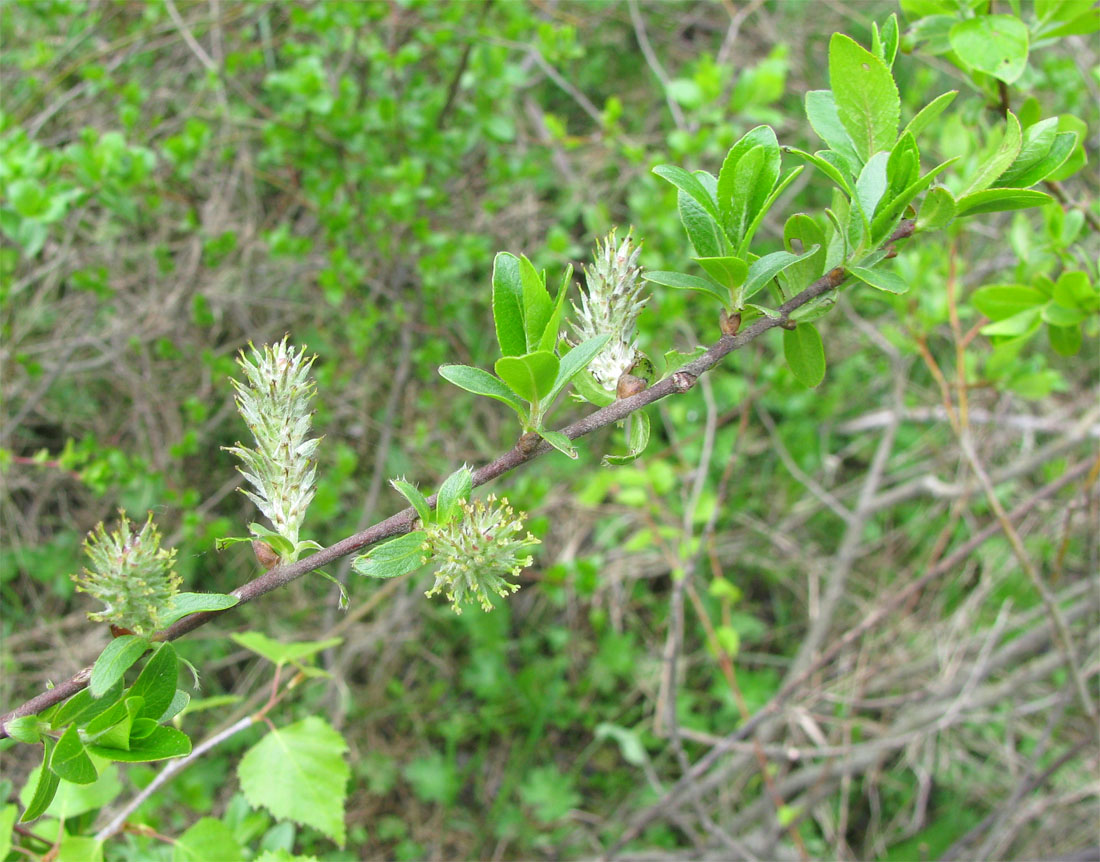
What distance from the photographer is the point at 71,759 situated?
745 millimetres

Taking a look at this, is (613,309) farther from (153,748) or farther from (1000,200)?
(153,748)

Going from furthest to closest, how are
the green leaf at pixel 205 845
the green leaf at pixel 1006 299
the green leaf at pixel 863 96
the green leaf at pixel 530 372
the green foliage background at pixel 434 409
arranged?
the green foliage background at pixel 434 409 < the green leaf at pixel 1006 299 < the green leaf at pixel 205 845 < the green leaf at pixel 863 96 < the green leaf at pixel 530 372

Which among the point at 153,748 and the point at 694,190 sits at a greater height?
the point at 694,190

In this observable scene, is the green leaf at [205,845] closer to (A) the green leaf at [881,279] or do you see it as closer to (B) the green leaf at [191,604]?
(B) the green leaf at [191,604]

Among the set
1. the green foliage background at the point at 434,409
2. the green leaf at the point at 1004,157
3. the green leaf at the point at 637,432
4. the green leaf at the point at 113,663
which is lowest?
the green foliage background at the point at 434,409

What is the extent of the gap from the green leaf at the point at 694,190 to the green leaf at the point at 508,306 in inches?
7.0

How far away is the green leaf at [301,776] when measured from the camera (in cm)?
128

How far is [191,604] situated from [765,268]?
2.07 feet

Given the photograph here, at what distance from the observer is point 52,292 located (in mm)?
2951

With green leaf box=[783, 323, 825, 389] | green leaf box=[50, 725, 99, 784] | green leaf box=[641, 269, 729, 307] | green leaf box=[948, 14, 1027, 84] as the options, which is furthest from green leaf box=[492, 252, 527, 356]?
green leaf box=[948, 14, 1027, 84]

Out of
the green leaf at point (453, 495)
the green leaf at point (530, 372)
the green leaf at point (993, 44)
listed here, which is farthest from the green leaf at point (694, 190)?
the green leaf at point (993, 44)

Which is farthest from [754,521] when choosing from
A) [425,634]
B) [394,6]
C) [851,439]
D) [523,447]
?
[523,447]

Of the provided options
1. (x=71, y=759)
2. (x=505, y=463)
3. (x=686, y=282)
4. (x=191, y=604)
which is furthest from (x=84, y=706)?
(x=686, y=282)

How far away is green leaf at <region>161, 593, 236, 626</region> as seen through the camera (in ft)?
2.41
